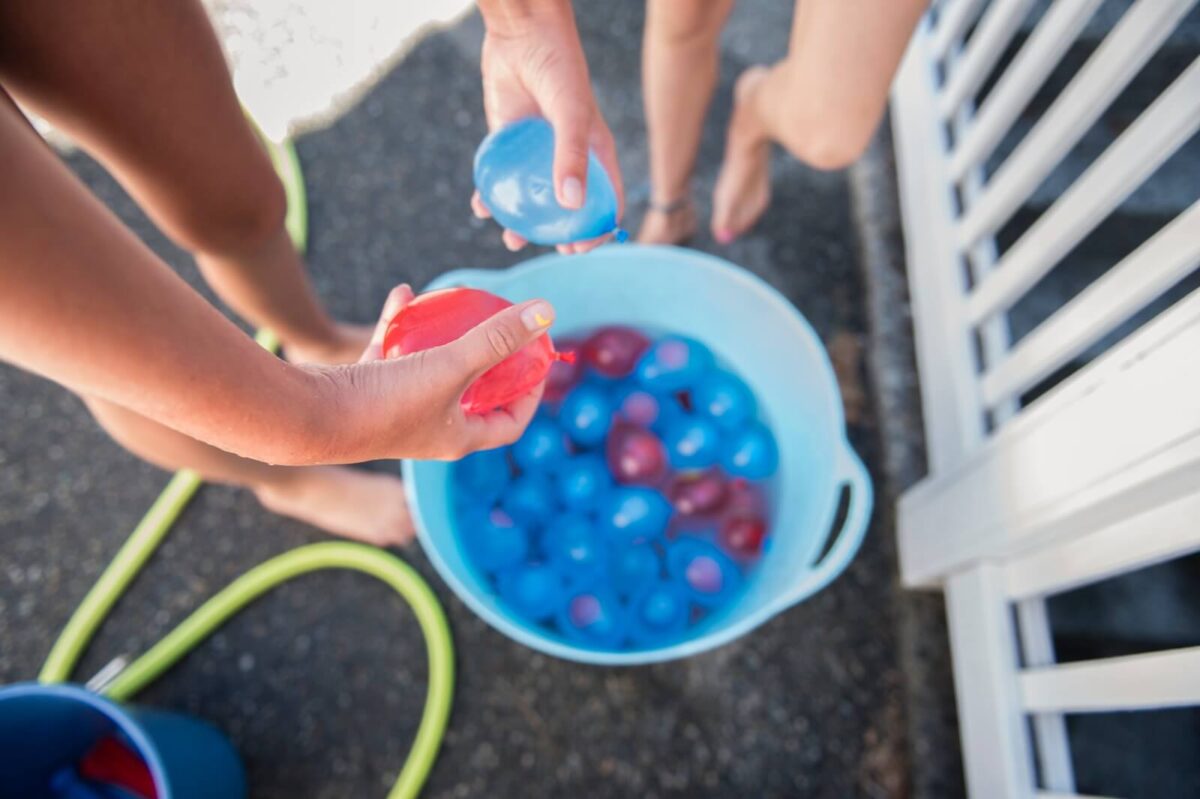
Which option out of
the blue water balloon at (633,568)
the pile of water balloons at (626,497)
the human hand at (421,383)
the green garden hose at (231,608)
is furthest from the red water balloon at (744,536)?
the human hand at (421,383)

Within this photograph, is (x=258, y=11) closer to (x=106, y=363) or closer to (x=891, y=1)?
(x=891, y=1)

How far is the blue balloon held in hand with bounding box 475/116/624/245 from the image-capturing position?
0.74 m

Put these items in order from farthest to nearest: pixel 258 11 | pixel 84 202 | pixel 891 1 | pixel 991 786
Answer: pixel 258 11, pixel 991 786, pixel 891 1, pixel 84 202

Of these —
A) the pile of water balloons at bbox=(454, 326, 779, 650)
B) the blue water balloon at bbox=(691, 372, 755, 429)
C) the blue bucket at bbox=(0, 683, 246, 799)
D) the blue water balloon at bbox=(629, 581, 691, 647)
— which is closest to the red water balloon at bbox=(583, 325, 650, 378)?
the pile of water balloons at bbox=(454, 326, 779, 650)

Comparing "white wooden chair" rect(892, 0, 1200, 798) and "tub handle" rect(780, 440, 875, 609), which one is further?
"tub handle" rect(780, 440, 875, 609)

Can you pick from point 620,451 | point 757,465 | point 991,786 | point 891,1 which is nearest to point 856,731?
point 991,786

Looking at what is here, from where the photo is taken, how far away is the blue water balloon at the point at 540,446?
1.12 meters

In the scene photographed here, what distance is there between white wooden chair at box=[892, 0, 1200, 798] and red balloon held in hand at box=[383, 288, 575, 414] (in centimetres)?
50

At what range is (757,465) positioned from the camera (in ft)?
3.60

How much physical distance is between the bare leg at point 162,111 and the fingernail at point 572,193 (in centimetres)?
32

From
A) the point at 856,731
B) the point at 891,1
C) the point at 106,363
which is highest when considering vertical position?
the point at 106,363

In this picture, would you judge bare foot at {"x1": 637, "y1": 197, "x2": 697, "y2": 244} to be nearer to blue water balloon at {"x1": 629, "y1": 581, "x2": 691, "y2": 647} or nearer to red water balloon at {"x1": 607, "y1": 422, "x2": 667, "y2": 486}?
red water balloon at {"x1": 607, "y1": 422, "x2": 667, "y2": 486}

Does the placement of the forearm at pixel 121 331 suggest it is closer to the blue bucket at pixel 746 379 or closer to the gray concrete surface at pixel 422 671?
the blue bucket at pixel 746 379

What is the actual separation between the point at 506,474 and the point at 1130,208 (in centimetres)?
91
